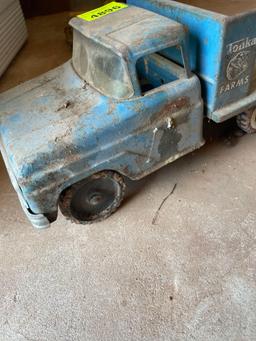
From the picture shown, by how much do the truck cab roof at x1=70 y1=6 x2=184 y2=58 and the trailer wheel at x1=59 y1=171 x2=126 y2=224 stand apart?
3.54 ft

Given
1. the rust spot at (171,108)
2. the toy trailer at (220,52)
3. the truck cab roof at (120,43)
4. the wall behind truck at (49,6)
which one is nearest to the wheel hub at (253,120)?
the toy trailer at (220,52)

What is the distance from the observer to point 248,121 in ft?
12.0

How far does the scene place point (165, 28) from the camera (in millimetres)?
2691

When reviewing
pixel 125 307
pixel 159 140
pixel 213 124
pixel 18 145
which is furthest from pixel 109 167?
pixel 213 124

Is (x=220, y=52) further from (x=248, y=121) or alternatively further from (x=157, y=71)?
(x=248, y=121)

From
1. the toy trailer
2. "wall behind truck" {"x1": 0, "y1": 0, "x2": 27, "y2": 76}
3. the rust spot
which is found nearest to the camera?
the toy trailer

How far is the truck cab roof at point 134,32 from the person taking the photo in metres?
2.61

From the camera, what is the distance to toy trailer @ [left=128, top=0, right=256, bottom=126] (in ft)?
9.00

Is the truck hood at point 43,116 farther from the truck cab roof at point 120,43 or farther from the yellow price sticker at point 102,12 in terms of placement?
the yellow price sticker at point 102,12

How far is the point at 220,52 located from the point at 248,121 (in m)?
1.13

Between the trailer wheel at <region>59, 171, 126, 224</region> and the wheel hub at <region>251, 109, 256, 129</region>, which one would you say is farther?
the wheel hub at <region>251, 109, 256, 129</region>

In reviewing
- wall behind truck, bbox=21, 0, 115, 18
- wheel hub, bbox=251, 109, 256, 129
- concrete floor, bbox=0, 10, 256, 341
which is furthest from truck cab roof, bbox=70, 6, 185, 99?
wall behind truck, bbox=21, 0, 115, 18

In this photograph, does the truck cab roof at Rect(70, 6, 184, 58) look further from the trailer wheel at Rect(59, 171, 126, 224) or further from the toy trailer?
the trailer wheel at Rect(59, 171, 126, 224)

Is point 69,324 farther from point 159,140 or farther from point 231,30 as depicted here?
point 231,30
